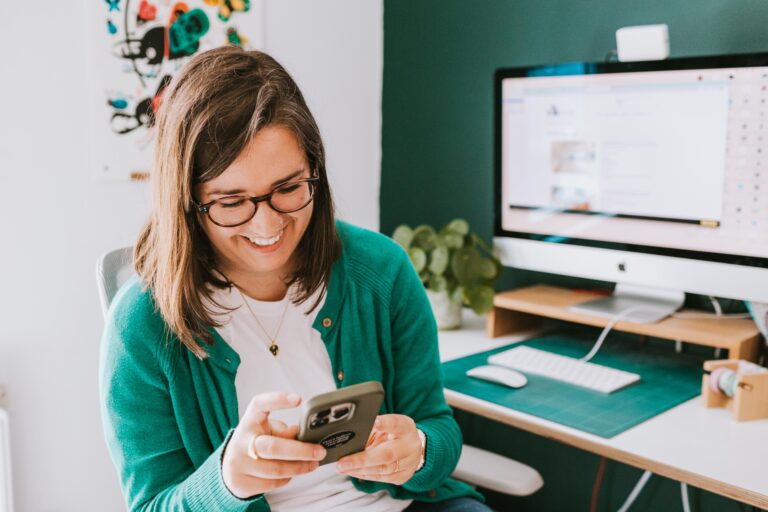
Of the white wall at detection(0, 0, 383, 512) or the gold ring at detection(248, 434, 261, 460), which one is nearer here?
the gold ring at detection(248, 434, 261, 460)

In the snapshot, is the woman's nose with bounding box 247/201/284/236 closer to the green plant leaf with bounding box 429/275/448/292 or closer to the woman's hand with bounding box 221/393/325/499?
the woman's hand with bounding box 221/393/325/499

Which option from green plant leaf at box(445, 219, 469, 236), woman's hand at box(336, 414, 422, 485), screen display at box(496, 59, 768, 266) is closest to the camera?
woman's hand at box(336, 414, 422, 485)

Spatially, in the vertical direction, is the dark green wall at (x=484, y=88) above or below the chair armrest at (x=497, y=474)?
above

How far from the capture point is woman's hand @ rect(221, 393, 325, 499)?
87cm

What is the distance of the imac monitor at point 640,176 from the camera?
1447 mm

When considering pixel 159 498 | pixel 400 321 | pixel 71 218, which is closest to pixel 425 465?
pixel 400 321

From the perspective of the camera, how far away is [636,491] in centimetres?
190

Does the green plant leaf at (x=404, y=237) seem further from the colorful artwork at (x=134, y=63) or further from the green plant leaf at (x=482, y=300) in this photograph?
the colorful artwork at (x=134, y=63)

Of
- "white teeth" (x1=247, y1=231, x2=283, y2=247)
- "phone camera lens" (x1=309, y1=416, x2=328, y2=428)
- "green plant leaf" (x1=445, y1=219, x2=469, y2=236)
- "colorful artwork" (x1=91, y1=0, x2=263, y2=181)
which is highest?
"colorful artwork" (x1=91, y1=0, x2=263, y2=181)

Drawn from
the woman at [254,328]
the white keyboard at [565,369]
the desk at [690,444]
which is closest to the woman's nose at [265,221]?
the woman at [254,328]

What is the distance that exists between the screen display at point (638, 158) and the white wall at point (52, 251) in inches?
41.7

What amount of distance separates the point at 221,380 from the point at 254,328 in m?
0.10

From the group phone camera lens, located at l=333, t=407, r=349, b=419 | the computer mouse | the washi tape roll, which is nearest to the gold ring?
phone camera lens, located at l=333, t=407, r=349, b=419

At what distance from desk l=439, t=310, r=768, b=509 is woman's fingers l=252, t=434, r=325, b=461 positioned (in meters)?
0.56
